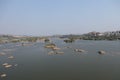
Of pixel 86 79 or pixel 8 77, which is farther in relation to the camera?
pixel 8 77

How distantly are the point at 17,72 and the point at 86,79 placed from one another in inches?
393

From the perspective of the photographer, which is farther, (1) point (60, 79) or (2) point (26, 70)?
Result: (2) point (26, 70)

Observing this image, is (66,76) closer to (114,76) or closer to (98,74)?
(98,74)

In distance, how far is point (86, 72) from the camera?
2311 centimetres

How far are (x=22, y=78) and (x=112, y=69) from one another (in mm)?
12184

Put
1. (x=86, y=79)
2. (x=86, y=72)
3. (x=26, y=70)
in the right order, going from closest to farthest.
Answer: (x=86, y=79), (x=86, y=72), (x=26, y=70)

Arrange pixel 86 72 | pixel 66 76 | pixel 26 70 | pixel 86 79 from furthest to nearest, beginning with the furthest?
pixel 26 70 → pixel 86 72 → pixel 66 76 → pixel 86 79

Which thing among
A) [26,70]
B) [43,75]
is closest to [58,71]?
[43,75]

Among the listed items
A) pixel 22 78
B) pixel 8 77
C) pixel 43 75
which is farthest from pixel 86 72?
pixel 8 77

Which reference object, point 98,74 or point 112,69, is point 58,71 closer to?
point 98,74

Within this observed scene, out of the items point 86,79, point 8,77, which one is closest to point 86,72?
point 86,79

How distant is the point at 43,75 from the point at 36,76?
92cm

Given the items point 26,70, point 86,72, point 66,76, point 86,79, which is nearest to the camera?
point 86,79

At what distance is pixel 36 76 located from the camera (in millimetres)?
22172
